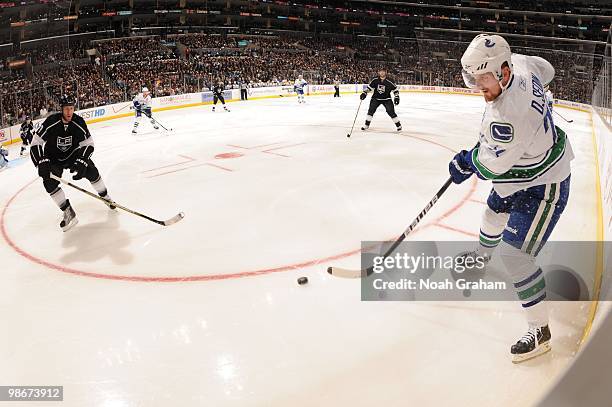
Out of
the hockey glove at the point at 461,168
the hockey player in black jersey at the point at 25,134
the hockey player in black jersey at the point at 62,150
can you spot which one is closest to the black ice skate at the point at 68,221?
the hockey player in black jersey at the point at 62,150

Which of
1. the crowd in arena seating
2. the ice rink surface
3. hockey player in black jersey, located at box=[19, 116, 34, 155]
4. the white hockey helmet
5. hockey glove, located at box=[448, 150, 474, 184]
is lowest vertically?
the ice rink surface

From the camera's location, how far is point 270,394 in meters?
2.26

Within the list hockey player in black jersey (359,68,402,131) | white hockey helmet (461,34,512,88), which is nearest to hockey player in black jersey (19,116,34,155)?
hockey player in black jersey (359,68,402,131)

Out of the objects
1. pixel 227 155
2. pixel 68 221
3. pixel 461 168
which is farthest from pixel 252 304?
pixel 227 155

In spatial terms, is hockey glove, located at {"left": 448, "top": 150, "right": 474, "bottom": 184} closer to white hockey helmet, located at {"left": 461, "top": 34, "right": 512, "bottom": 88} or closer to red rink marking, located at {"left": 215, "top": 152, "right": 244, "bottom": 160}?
white hockey helmet, located at {"left": 461, "top": 34, "right": 512, "bottom": 88}

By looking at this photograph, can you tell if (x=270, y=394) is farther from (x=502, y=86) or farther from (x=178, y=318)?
(x=502, y=86)

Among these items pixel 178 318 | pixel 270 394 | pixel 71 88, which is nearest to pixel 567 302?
pixel 270 394

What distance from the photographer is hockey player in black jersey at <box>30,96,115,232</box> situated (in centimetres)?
474

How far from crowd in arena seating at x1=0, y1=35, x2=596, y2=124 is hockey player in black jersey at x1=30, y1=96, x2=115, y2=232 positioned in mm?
7772

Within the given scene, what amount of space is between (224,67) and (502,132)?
103 feet

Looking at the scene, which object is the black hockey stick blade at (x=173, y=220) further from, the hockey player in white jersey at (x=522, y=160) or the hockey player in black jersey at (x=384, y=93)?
the hockey player in black jersey at (x=384, y=93)

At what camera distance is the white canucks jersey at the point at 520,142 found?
84.1 inches

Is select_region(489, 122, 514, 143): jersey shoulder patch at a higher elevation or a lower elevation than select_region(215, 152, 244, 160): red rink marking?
higher

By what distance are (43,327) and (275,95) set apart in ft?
71.0
